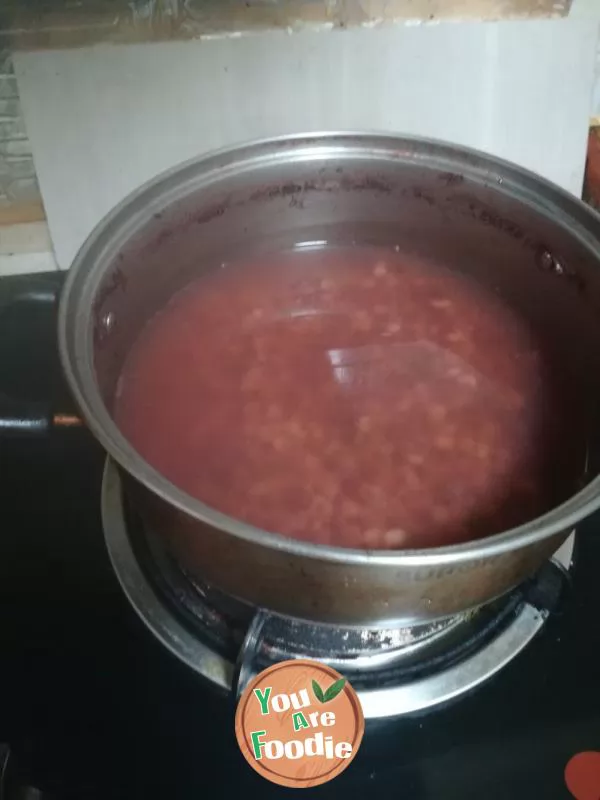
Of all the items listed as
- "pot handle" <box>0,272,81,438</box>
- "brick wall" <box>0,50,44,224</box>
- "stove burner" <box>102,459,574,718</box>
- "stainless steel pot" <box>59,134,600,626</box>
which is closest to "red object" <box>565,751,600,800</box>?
"stove burner" <box>102,459,574,718</box>

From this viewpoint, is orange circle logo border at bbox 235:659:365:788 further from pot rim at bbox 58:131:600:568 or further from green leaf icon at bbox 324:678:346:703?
pot rim at bbox 58:131:600:568

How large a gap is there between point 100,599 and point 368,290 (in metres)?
0.57

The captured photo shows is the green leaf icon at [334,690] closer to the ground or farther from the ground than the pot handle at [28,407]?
closer to the ground

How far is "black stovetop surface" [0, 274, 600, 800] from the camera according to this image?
0.75 metres

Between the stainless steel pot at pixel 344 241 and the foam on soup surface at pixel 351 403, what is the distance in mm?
44

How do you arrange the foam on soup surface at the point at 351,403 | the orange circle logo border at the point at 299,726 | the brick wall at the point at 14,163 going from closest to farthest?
the orange circle logo border at the point at 299,726
the foam on soup surface at the point at 351,403
the brick wall at the point at 14,163

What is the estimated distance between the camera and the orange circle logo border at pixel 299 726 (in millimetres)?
715

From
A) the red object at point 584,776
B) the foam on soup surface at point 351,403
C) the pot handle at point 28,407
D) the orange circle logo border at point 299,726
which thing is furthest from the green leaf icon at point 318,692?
the pot handle at point 28,407

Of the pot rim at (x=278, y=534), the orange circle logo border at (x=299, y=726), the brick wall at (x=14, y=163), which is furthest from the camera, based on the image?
the brick wall at (x=14, y=163)

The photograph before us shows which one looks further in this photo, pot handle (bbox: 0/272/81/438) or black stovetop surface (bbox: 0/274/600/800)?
pot handle (bbox: 0/272/81/438)

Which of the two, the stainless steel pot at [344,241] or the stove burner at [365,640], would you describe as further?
the stove burner at [365,640]

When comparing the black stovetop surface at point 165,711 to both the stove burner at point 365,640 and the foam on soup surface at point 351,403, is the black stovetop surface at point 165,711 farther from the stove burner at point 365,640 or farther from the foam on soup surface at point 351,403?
the foam on soup surface at point 351,403

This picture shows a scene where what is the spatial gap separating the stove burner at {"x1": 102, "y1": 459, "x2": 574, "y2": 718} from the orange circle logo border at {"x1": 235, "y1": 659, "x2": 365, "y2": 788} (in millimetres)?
37

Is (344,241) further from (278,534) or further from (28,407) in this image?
(278,534)
